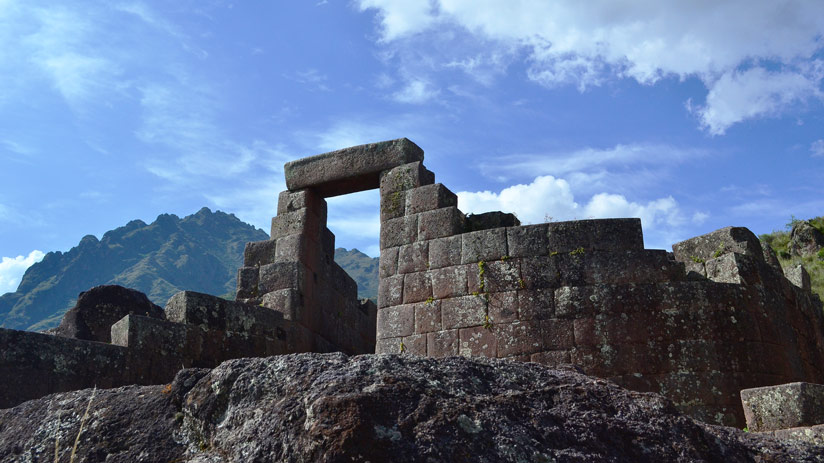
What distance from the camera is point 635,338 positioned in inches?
335

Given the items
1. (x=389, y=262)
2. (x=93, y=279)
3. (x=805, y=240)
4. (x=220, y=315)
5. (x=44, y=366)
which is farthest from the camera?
(x=93, y=279)

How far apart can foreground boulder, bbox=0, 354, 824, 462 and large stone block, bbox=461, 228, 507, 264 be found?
665cm

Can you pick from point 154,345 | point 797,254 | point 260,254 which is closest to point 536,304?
point 154,345

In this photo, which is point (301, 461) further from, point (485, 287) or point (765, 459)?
point (485, 287)

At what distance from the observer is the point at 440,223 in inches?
395

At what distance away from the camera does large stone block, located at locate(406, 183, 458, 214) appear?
10.3 meters

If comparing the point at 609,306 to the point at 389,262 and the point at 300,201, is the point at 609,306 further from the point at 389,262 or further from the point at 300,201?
the point at 300,201

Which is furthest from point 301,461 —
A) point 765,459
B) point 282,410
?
point 765,459

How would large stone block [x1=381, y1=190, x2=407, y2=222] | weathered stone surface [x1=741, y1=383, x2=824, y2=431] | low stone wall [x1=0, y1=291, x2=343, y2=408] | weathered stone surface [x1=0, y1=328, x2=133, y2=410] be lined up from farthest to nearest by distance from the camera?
large stone block [x1=381, y1=190, x2=407, y2=222] < low stone wall [x1=0, y1=291, x2=343, y2=408] < weathered stone surface [x1=0, y1=328, x2=133, y2=410] < weathered stone surface [x1=741, y1=383, x2=824, y2=431]

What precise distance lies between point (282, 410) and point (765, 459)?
1599mm

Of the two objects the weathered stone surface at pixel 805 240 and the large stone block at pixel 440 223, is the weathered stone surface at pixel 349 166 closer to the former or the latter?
the large stone block at pixel 440 223

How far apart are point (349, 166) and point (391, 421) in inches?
371

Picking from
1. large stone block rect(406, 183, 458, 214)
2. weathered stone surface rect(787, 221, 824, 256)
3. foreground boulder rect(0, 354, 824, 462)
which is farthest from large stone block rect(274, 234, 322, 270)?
weathered stone surface rect(787, 221, 824, 256)

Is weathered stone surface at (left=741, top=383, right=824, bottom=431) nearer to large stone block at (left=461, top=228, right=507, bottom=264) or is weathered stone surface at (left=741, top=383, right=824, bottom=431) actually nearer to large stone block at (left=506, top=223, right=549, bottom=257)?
large stone block at (left=506, top=223, right=549, bottom=257)
